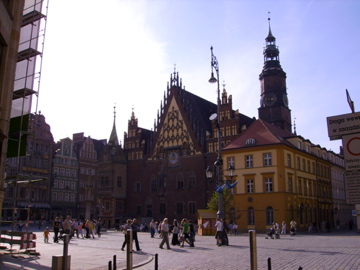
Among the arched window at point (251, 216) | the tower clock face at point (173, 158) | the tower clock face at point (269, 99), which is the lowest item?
the arched window at point (251, 216)

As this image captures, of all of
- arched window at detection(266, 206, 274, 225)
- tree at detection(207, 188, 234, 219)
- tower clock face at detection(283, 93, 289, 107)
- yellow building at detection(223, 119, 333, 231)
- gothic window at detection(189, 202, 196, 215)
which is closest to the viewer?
tree at detection(207, 188, 234, 219)

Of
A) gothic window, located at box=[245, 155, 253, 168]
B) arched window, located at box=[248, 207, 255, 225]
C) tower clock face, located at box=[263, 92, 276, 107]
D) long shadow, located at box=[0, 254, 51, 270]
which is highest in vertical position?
tower clock face, located at box=[263, 92, 276, 107]

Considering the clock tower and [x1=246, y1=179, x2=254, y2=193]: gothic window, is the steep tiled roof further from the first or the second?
the clock tower

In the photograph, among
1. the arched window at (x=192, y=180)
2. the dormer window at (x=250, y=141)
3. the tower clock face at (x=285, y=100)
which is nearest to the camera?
the dormer window at (x=250, y=141)

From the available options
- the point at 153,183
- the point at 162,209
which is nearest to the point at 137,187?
the point at 153,183

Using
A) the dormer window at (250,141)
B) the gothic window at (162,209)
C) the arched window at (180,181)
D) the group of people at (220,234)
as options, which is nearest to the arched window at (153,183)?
the gothic window at (162,209)

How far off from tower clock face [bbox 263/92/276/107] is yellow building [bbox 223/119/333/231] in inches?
573

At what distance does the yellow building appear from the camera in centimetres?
4362

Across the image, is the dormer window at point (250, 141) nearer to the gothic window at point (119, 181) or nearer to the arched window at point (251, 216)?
the arched window at point (251, 216)

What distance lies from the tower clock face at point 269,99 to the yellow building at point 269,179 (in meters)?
14.5

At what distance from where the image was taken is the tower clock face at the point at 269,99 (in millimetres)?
64250

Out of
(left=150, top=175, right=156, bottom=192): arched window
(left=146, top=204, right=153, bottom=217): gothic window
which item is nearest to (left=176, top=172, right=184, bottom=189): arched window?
(left=150, top=175, right=156, bottom=192): arched window

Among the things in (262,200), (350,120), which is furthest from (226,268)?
(262,200)

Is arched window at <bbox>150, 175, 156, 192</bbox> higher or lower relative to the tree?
higher
